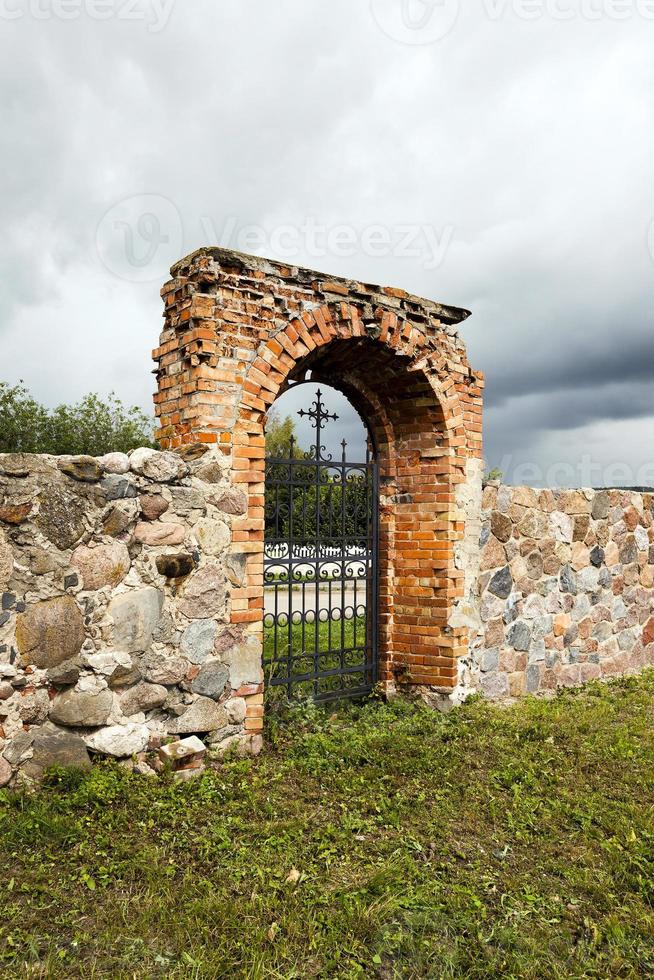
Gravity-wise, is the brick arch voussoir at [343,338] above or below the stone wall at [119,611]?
above

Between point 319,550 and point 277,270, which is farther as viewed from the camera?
point 319,550

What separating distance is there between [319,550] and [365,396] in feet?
4.80

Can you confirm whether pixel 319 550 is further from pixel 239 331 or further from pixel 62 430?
pixel 62 430

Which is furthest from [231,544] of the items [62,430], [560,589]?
[62,430]

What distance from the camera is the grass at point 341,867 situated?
2.73m

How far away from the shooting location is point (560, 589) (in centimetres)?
714

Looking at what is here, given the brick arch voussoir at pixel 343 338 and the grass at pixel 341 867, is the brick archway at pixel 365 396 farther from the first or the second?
the grass at pixel 341 867

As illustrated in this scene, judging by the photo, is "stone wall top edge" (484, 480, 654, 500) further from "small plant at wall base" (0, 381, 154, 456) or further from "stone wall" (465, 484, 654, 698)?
"small plant at wall base" (0, 381, 154, 456)

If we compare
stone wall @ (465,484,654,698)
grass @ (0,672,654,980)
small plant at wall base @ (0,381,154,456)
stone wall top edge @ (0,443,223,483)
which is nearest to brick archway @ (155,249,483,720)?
stone wall top edge @ (0,443,223,483)

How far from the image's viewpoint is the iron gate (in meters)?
5.41

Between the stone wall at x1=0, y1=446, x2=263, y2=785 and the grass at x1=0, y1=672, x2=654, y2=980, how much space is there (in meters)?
0.28

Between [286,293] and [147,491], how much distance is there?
5.83ft

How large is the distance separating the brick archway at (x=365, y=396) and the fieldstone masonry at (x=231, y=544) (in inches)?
0.6

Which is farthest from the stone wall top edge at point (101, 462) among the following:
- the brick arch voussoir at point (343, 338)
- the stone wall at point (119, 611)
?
the brick arch voussoir at point (343, 338)
